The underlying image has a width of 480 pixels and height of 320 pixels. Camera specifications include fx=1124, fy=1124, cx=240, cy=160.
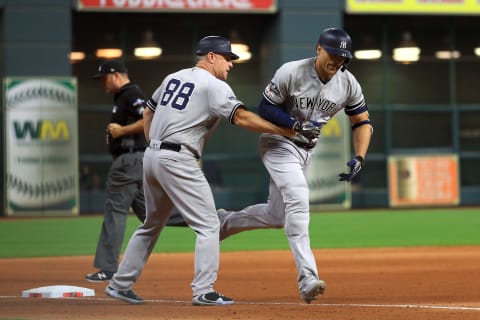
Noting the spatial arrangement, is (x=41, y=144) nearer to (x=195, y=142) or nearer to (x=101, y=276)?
(x=101, y=276)

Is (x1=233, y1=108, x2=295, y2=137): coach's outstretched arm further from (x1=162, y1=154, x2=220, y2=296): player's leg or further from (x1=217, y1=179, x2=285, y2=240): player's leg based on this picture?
(x1=217, y1=179, x2=285, y2=240): player's leg

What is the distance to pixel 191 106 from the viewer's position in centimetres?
873

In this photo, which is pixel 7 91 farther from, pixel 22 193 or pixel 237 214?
pixel 237 214

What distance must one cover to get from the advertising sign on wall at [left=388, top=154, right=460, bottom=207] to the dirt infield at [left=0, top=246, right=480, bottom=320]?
11.9m

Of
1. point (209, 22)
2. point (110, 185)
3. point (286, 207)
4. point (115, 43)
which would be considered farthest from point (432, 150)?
point (286, 207)

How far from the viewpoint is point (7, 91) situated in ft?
80.5

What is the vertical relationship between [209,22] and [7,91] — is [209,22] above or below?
above

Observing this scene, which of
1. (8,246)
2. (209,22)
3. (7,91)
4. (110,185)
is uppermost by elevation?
(209,22)

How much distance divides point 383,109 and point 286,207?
A: 19765 mm

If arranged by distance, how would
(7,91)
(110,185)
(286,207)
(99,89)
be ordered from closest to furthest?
(286,207), (110,185), (7,91), (99,89)

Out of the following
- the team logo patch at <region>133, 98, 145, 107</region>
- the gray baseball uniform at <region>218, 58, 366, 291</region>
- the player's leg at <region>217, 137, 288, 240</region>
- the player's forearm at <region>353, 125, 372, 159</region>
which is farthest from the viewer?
the team logo patch at <region>133, 98, 145, 107</region>

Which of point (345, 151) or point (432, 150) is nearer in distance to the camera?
point (345, 151)

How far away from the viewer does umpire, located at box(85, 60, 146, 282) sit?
37.3ft

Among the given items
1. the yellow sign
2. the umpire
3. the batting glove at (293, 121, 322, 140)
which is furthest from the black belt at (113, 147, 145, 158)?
the yellow sign
